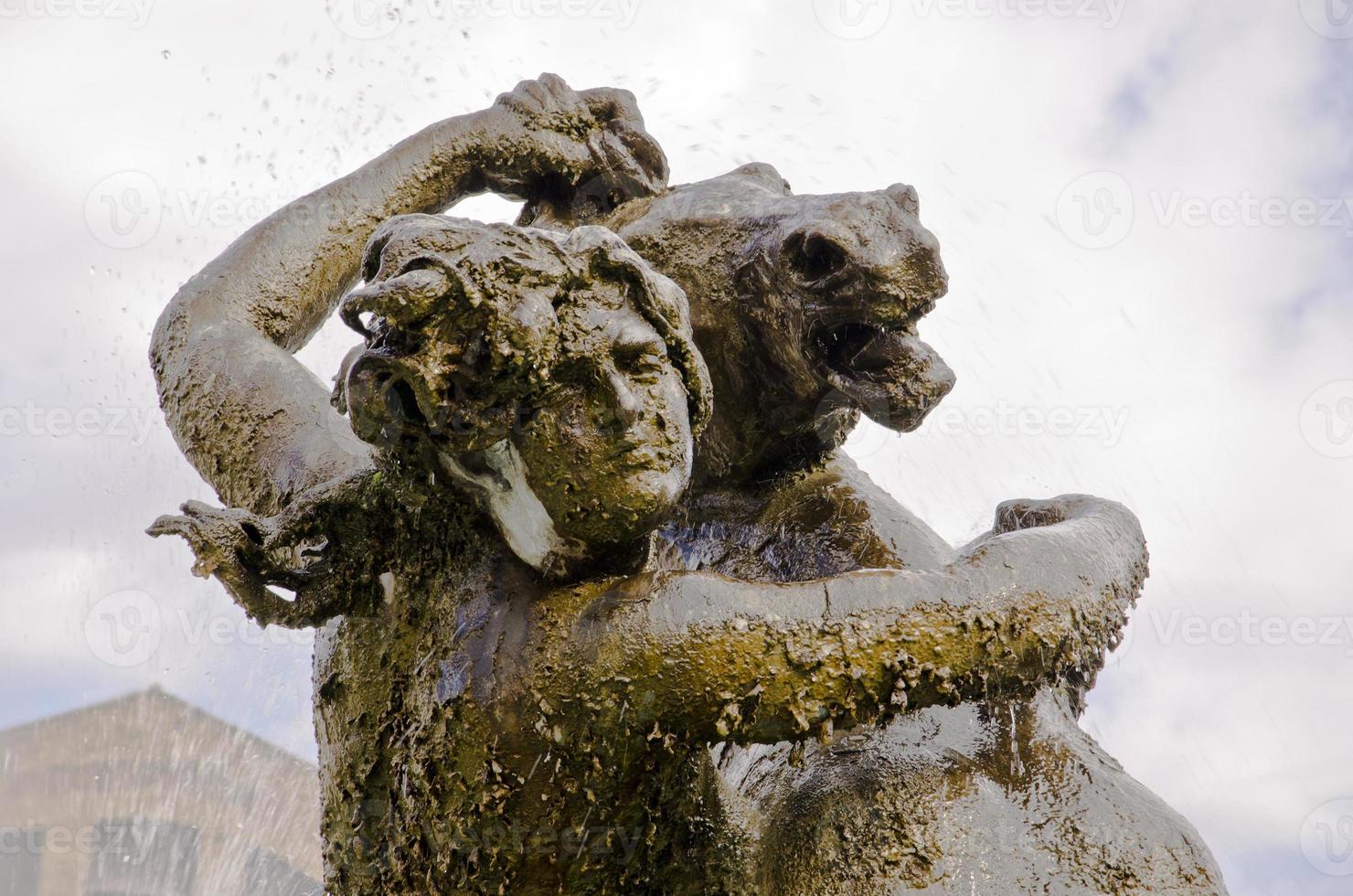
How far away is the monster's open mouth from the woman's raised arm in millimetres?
967

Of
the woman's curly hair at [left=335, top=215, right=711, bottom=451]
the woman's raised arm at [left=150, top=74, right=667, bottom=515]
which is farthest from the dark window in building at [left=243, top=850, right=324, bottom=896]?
the woman's curly hair at [left=335, top=215, right=711, bottom=451]

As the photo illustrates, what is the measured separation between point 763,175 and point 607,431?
1.18 meters

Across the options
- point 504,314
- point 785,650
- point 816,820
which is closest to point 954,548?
point 816,820

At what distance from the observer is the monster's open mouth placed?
2.67 meters

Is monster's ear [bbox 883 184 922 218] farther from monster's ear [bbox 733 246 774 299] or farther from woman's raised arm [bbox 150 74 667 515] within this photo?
woman's raised arm [bbox 150 74 667 515]

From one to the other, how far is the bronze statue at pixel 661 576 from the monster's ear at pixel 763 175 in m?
0.01

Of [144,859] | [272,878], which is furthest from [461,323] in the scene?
[144,859]

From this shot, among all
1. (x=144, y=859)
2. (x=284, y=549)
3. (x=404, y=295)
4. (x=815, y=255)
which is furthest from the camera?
(x=144, y=859)

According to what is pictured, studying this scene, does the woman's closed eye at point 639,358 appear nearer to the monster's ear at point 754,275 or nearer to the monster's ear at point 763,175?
the monster's ear at point 754,275

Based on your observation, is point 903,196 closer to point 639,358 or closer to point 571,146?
point 639,358

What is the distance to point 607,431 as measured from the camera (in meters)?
2.15

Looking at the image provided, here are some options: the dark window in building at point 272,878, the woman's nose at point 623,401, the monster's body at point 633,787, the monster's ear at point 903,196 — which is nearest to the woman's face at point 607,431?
the woman's nose at point 623,401

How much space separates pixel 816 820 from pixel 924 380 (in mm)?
889

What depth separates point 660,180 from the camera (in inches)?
137
